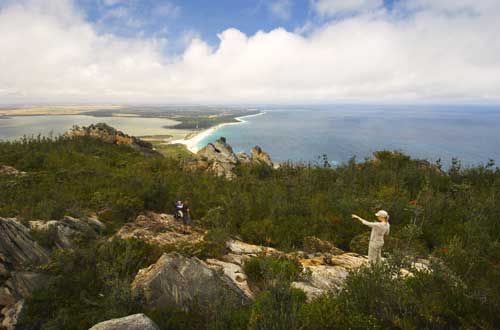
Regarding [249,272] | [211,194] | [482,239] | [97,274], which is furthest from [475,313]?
[211,194]

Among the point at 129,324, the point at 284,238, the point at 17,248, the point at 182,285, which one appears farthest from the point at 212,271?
the point at 17,248

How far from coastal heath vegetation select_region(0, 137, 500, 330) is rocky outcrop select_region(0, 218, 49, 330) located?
0.31m

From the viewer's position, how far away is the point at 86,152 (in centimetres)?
2294

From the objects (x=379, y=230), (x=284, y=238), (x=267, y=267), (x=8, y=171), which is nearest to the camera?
(x=267, y=267)

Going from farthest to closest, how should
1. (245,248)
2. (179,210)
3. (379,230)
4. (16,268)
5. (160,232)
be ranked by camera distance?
(179,210) < (160,232) < (245,248) < (379,230) < (16,268)

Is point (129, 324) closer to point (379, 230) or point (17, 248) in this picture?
point (17, 248)

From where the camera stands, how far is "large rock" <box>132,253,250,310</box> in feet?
15.7

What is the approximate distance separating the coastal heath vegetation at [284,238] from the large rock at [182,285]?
1.05 ft

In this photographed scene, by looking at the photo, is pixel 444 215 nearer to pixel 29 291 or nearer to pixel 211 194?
pixel 211 194

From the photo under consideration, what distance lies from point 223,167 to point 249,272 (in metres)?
17.5

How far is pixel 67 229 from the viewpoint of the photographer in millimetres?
7270

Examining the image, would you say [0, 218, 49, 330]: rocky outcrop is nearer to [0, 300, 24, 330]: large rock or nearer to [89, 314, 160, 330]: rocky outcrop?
[0, 300, 24, 330]: large rock

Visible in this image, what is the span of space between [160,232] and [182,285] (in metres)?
4.02

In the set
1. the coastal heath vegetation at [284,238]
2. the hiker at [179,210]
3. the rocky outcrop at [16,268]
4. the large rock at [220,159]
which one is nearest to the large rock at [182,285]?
the coastal heath vegetation at [284,238]
